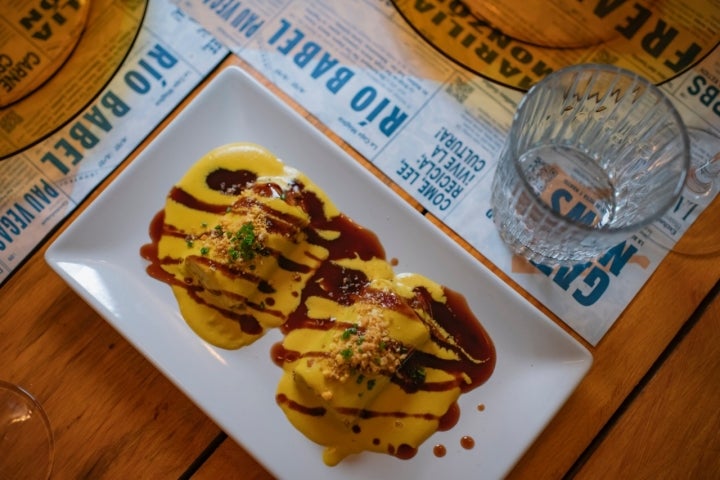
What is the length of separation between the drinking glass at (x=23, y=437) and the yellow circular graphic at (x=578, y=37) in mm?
744

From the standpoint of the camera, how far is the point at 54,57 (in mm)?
928

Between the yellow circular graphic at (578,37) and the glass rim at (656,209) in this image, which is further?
the yellow circular graphic at (578,37)

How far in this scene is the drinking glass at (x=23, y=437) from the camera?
2.63 ft

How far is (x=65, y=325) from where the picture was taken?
848mm

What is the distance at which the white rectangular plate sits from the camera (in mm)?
789

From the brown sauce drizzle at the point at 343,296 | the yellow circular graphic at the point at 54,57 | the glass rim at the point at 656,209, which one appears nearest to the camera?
the glass rim at the point at 656,209

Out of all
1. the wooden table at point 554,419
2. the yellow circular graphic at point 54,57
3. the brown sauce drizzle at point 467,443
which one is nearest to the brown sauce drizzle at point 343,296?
the brown sauce drizzle at point 467,443

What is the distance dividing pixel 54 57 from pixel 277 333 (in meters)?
0.52

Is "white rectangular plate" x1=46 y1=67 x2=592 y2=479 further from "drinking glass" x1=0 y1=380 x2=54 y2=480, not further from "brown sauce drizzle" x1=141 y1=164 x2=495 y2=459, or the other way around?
"drinking glass" x1=0 y1=380 x2=54 y2=480

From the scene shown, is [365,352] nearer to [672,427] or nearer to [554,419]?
[554,419]

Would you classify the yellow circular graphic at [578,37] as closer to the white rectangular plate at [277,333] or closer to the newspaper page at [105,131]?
the white rectangular plate at [277,333]

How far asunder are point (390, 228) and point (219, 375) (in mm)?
292

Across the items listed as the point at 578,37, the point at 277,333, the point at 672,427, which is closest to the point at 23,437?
the point at 277,333

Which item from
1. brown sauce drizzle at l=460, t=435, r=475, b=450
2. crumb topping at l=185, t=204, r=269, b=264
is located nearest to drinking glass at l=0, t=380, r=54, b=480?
crumb topping at l=185, t=204, r=269, b=264
